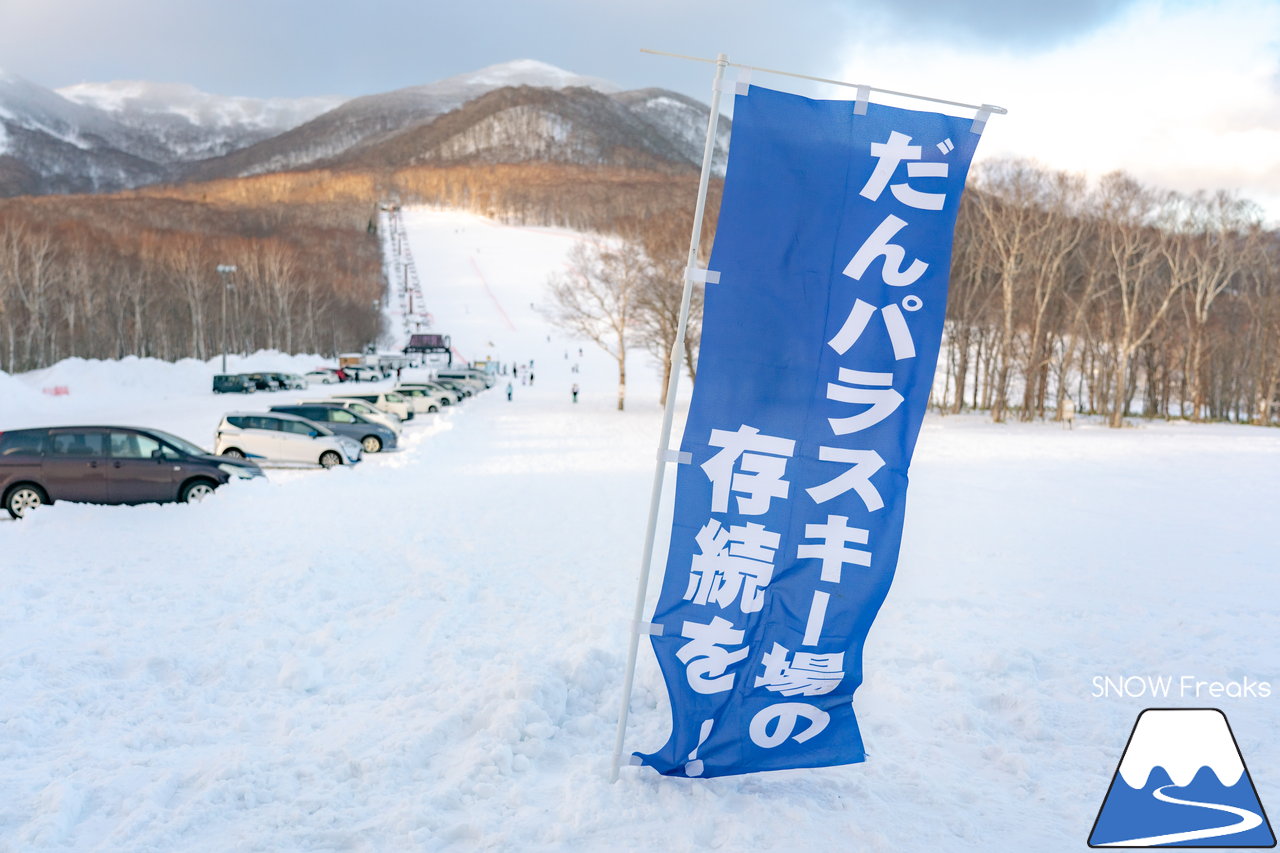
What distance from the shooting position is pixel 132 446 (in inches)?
531

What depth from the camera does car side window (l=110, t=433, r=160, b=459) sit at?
13367 millimetres

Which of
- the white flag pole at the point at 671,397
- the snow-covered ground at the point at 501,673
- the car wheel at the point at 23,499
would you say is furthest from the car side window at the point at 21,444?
the white flag pole at the point at 671,397

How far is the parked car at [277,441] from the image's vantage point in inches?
743

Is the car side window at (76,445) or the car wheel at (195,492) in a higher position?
the car side window at (76,445)

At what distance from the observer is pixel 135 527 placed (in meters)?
11.5

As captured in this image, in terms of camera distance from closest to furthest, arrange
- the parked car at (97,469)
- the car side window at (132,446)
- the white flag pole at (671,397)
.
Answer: the white flag pole at (671,397), the parked car at (97,469), the car side window at (132,446)

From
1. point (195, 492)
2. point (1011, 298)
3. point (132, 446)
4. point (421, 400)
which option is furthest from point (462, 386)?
point (132, 446)

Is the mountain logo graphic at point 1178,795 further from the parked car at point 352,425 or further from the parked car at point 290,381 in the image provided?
the parked car at point 290,381

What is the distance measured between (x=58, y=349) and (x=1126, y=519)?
260ft

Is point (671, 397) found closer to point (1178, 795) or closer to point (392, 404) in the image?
point (1178, 795)

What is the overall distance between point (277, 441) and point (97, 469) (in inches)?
234

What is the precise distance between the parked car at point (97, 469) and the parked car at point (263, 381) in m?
38.4

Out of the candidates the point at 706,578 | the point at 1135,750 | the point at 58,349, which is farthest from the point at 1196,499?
the point at 58,349

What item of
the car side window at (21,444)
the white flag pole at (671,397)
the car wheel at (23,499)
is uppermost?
the white flag pole at (671,397)
